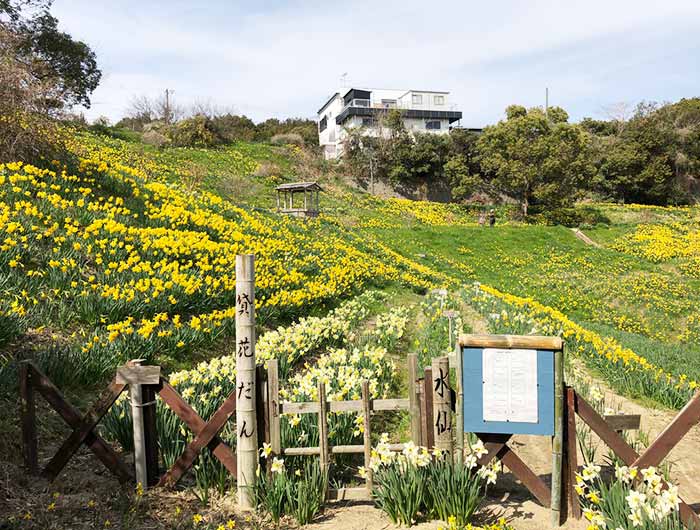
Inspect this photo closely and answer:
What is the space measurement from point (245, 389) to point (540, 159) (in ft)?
121

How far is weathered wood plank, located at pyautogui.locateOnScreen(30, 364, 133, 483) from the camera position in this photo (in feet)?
12.6

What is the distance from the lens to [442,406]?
12.2 feet

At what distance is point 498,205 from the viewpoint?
41.3m

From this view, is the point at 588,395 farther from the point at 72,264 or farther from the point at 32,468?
the point at 72,264

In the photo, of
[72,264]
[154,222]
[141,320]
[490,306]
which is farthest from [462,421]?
[154,222]

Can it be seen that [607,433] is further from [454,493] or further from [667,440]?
[454,493]

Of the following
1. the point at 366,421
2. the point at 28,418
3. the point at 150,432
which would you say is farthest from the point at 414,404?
the point at 28,418

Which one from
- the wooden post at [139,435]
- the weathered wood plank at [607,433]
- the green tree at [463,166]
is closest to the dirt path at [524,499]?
the weathered wood plank at [607,433]

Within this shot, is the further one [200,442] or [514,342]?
[200,442]

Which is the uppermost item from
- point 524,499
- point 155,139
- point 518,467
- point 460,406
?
point 155,139

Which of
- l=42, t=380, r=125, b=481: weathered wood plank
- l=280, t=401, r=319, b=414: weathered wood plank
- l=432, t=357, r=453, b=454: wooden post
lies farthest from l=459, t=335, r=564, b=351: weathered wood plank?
l=42, t=380, r=125, b=481: weathered wood plank

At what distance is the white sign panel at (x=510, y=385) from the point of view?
3486 millimetres

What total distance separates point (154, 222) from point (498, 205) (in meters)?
35.9

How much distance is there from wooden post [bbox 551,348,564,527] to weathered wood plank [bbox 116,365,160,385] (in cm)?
299
